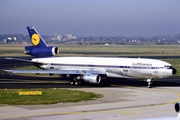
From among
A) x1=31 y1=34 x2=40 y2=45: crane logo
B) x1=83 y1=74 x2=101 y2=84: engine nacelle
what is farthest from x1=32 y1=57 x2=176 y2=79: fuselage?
x1=31 y1=34 x2=40 y2=45: crane logo

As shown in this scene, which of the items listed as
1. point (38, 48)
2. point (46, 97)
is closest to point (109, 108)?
point (46, 97)

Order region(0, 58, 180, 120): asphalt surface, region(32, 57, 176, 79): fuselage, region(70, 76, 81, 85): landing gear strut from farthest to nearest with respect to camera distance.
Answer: region(70, 76, 81, 85): landing gear strut < region(32, 57, 176, 79): fuselage < region(0, 58, 180, 120): asphalt surface

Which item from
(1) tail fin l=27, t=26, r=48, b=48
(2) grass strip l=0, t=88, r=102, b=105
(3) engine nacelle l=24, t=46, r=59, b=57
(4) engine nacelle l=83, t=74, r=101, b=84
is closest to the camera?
(2) grass strip l=0, t=88, r=102, b=105

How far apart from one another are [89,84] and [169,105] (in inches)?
818

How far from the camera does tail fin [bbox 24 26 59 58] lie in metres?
62.6

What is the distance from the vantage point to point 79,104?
3709 cm

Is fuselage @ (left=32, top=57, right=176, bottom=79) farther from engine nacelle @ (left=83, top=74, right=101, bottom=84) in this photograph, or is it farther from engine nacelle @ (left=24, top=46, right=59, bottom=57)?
engine nacelle @ (left=83, top=74, right=101, bottom=84)

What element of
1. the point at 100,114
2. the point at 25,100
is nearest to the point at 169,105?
the point at 100,114

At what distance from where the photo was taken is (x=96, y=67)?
56.0 m

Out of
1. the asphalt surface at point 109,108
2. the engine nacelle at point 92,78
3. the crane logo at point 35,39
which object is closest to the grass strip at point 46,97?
the asphalt surface at point 109,108

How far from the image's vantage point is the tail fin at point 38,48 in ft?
205

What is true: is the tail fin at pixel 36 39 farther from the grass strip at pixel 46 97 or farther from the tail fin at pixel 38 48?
the grass strip at pixel 46 97

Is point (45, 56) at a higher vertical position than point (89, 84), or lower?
higher

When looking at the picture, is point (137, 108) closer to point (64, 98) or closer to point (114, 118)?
point (114, 118)
